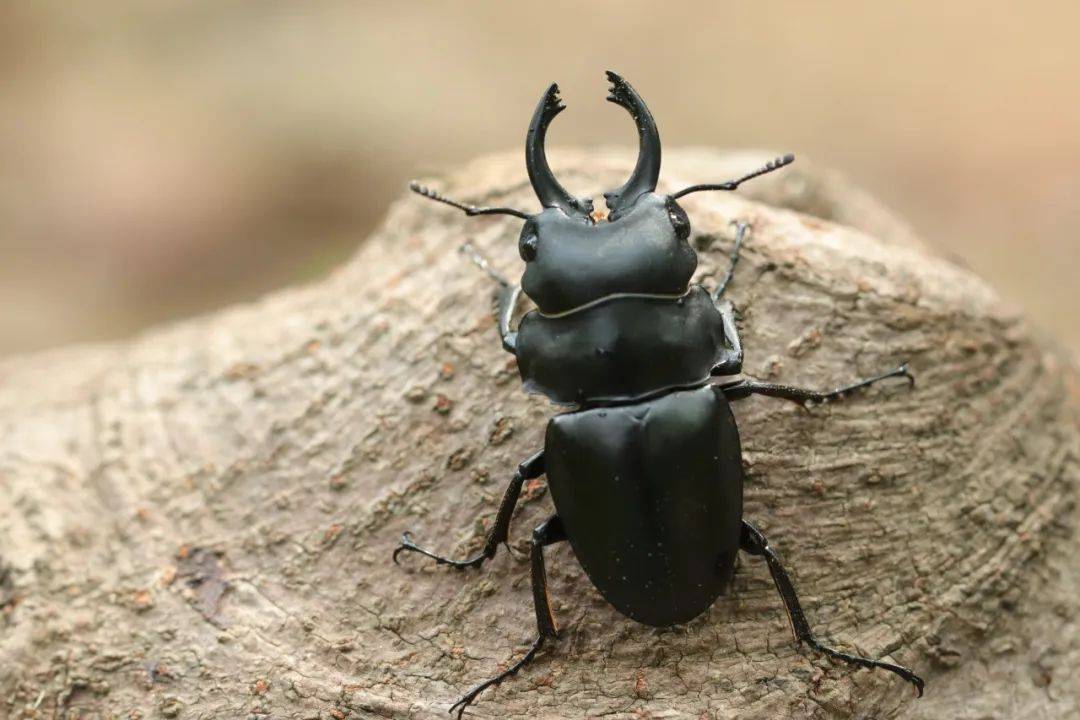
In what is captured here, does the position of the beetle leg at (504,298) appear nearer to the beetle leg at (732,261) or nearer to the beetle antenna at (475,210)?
the beetle antenna at (475,210)

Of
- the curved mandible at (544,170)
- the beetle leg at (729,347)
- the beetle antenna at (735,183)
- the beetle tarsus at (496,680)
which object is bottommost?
the beetle tarsus at (496,680)

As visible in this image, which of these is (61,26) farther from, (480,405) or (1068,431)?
(1068,431)

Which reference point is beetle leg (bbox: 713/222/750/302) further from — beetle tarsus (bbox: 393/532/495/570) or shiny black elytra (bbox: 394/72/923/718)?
beetle tarsus (bbox: 393/532/495/570)

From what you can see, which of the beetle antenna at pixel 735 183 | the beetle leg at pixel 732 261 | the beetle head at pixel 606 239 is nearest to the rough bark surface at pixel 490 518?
the beetle leg at pixel 732 261

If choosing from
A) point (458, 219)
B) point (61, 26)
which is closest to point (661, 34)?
point (61, 26)

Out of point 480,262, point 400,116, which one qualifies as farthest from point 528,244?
point 400,116

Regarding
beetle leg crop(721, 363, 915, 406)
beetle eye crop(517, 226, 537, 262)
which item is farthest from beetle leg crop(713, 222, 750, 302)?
beetle eye crop(517, 226, 537, 262)

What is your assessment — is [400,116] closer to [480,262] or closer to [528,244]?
[480,262]
